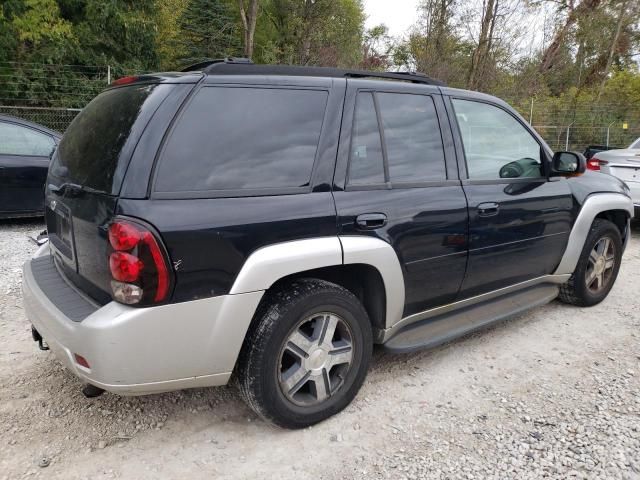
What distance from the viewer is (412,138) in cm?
308

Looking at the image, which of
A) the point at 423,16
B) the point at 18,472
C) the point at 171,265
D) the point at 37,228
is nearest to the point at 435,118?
the point at 171,265

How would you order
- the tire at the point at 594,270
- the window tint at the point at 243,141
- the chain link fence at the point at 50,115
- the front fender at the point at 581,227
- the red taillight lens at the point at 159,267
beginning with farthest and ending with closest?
the chain link fence at the point at 50,115 < the tire at the point at 594,270 < the front fender at the point at 581,227 < the window tint at the point at 243,141 < the red taillight lens at the point at 159,267

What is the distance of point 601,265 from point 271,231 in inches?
139

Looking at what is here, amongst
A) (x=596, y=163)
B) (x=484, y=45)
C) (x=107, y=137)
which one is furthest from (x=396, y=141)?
(x=484, y=45)

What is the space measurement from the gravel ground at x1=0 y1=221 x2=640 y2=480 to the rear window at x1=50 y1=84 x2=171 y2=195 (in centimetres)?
133

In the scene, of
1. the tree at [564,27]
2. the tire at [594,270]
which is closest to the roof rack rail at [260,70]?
the tire at [594,270]

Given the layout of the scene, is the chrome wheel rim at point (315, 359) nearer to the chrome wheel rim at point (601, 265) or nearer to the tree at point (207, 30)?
the chrome wheel rim at point (601, 265)

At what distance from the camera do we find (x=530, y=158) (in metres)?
3.82

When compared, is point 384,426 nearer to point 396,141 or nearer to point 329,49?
point 396,141

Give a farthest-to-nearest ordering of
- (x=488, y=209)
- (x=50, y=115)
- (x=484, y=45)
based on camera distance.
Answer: (x=484, y=45) < (x=50, y=115) < (x=488, y=209)

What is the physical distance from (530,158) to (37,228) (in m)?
6.23

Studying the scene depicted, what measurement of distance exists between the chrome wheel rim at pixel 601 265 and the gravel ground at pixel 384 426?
0.96m

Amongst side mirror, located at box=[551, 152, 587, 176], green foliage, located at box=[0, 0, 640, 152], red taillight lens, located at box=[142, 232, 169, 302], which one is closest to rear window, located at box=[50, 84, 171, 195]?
red taillight lens, located at box=[142, 232, 169, 302]

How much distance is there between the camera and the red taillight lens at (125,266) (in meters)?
2.10
